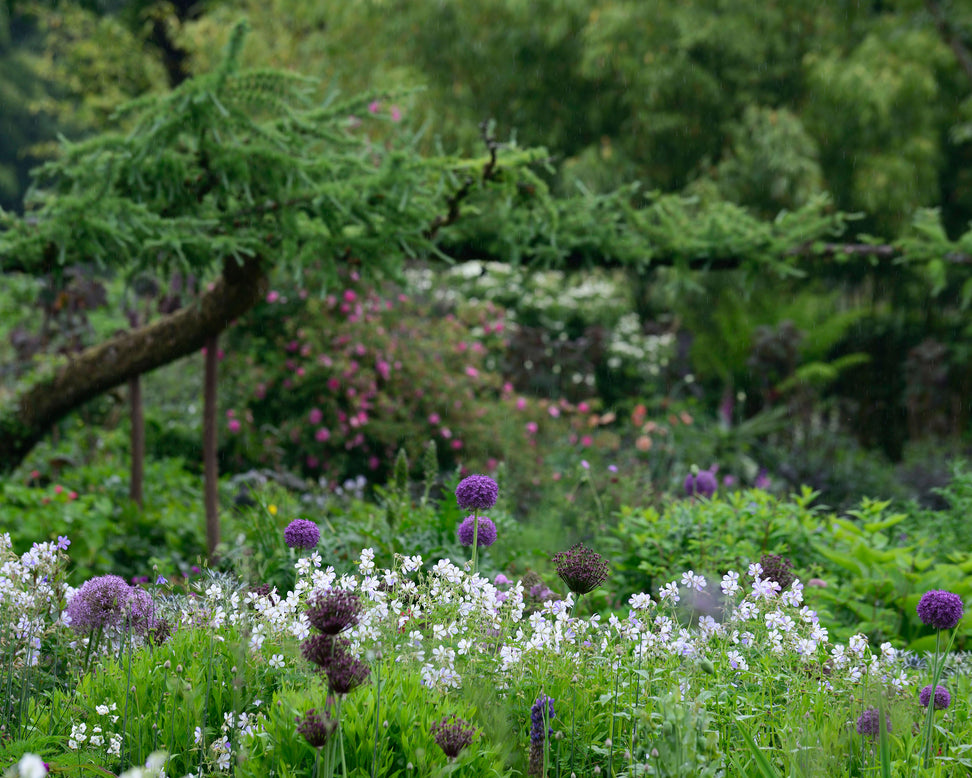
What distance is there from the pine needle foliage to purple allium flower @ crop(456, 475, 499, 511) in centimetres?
186

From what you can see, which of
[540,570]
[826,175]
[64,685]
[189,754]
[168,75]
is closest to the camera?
[189,754]

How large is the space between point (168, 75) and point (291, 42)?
16.9ft

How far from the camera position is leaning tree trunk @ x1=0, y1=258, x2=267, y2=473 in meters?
4.49

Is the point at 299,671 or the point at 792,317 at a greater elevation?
the point at 299,671

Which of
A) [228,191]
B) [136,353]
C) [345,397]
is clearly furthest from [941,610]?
[345,397]

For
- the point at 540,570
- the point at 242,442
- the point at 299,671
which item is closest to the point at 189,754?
the point at 299,671

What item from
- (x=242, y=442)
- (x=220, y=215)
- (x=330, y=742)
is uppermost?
(x=220, y=215)

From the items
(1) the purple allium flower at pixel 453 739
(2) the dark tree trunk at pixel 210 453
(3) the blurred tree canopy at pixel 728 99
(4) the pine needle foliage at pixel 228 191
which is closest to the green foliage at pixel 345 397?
(2) the dark tree trunk at pixel 210 453

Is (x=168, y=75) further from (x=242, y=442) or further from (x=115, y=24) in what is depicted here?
(x=242, y=442)

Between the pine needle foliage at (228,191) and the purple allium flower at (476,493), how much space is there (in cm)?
186

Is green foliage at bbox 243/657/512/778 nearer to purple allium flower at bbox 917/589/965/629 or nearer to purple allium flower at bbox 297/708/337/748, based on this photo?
purple allium flower at bbox 297/708/337/748

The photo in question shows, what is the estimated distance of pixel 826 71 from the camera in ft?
35.6

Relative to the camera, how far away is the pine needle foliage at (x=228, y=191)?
381cm

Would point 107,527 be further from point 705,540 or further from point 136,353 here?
point 705,540
